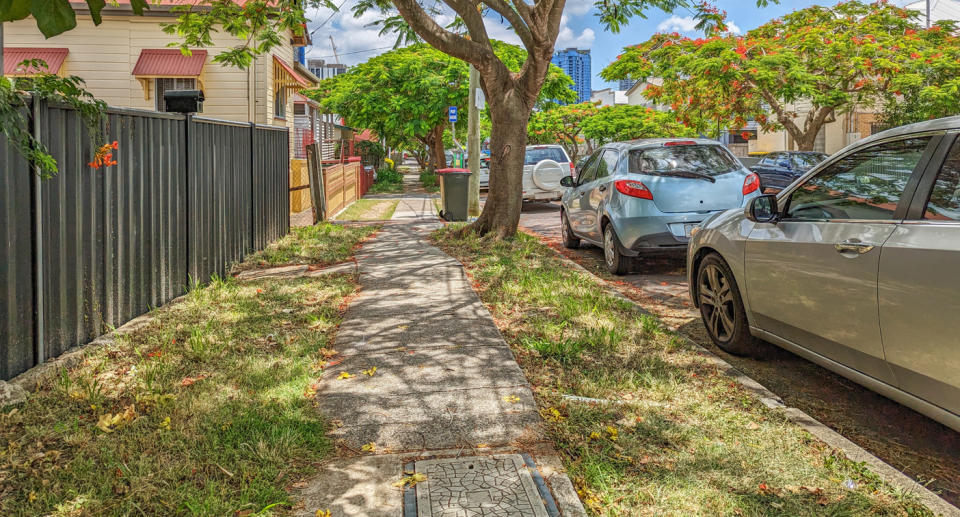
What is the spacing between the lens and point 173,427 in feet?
12.8

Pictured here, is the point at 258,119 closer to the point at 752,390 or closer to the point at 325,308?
the point at 325,308

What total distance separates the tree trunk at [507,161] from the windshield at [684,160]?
2590 mm

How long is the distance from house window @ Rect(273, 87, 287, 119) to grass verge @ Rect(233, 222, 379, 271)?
1014 centimetres

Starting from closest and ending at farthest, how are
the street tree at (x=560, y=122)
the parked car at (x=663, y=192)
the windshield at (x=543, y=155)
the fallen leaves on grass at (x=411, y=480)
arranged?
1. the fallen leaves on grass at (x=411, y=480)
2. the parked car at (x=663, y=192)
3. the windshield at (x=543, y=155)
4. the street tree at (x=560, y=122)

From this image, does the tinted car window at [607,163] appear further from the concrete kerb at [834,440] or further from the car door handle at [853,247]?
the car door handle at [853,247]

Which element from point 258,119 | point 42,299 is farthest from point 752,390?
point 258,119

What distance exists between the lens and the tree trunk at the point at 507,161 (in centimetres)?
1142

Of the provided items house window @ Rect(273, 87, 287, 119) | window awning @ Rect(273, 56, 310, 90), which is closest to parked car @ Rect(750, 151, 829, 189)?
window awning @ Rect(273, 56, 310, 90)

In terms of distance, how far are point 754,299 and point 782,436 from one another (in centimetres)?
141

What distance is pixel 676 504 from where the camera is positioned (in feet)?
10.3

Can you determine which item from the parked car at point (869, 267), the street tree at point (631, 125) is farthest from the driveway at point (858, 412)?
the street tree at point (631, 125)

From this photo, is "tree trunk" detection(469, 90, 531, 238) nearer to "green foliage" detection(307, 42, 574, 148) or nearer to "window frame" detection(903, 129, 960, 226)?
"window frame" detection(903, 129, 960, 226)

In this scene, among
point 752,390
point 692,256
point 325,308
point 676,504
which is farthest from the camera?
point 325,308

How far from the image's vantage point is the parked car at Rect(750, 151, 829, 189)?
23.2m
